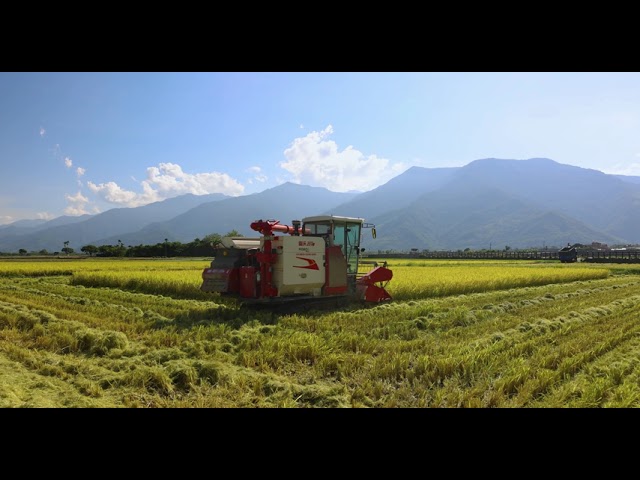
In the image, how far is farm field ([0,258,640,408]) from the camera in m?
4.49

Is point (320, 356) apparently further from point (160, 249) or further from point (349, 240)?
point (160, 249)

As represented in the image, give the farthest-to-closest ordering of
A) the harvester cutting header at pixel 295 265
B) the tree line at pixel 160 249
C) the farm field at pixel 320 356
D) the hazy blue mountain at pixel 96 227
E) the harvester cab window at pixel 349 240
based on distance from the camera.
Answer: the hazy blue mountain at pixel 96 227
the tree line at pixel 160 249
the harvester cab window at pixel 349 240
the harvester cutting header at pixel 295 265
the farm field at pixel 320 356

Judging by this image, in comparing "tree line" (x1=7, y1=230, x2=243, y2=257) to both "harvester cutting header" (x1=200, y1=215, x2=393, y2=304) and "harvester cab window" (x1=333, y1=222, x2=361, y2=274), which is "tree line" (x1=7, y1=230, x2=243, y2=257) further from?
"harvester cab window" (x1=333, y1=222, x2=361, y2=274)

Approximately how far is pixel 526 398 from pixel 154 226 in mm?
127375

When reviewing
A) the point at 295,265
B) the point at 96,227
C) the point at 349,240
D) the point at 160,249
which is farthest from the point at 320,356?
the point at 96,227

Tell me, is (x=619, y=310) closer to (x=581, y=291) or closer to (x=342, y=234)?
(x=581, y=291)

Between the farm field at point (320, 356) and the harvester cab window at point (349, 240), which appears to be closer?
the farm field at point (320, 356)

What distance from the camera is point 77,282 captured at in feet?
59.9

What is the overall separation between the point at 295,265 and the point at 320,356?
4.59 m

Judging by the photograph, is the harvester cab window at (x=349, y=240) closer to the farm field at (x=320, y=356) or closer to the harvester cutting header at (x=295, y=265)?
the harvester cutting header at (x=295, y=265)

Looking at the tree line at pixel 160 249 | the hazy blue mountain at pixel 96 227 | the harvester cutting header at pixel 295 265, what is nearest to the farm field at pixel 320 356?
the harvester cutting header at pixel 295 265

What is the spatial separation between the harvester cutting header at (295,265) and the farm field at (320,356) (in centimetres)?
67

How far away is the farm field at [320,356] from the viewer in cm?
449

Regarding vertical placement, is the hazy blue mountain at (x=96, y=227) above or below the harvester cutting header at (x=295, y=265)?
above
